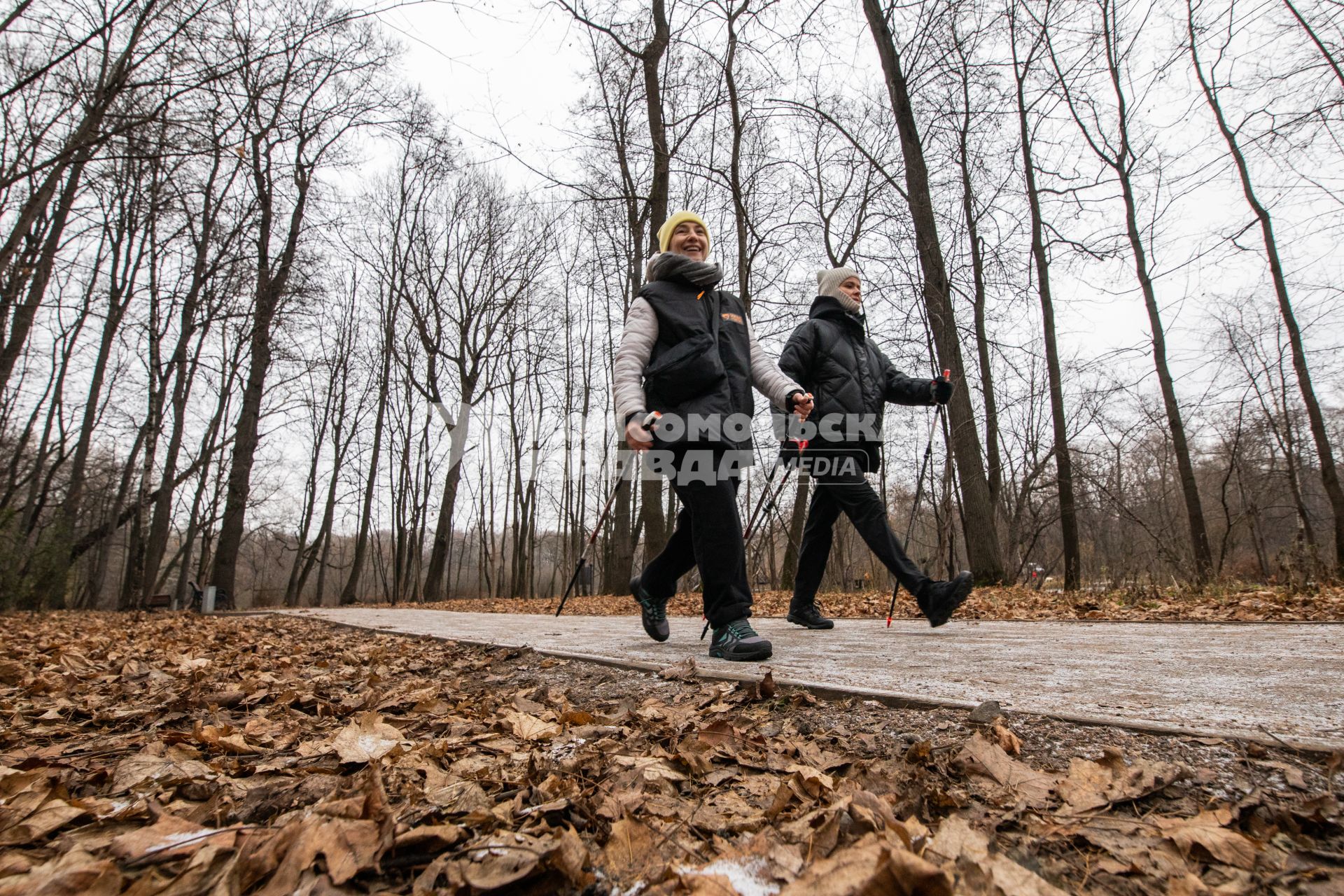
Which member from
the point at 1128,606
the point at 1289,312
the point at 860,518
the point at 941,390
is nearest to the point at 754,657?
the point at 860,518

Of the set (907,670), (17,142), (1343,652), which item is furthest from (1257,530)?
(17,142)

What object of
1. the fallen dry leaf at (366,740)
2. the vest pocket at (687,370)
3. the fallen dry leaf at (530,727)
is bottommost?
the fallen dry leaf at (530,727)

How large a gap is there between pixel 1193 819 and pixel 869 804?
52 cm

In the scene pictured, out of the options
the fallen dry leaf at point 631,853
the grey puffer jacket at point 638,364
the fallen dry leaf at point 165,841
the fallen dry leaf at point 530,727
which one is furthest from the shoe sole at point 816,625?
the fallen dry leaf at point 165,841

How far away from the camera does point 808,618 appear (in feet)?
14.8

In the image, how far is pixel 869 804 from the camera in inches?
44.1

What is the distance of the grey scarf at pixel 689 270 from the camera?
3.22 m

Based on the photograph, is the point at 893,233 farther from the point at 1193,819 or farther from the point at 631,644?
the point at 1193,819

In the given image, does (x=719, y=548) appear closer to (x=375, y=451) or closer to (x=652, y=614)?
(x=652, y=614)

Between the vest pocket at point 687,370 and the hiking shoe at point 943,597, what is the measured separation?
196cm

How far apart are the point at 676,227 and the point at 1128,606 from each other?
21.2 ft

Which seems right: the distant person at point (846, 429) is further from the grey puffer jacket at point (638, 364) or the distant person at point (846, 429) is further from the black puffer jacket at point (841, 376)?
the grey puffer jacket at point (638, 364)

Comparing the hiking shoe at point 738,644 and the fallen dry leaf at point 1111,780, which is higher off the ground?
the hiking shoe at point 738,644

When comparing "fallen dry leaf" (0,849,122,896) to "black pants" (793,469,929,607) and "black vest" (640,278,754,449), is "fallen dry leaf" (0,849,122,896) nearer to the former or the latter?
"black vest" (640,278,754,449)
